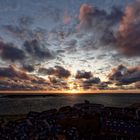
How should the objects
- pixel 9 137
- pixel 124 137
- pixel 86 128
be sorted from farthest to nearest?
pixel 86 128 → pixel 124 137 → pixel 9 137

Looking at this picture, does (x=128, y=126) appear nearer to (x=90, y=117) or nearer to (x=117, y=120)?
(x=117, y=120)

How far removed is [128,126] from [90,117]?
57.4 feet

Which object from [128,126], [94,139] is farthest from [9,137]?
[128,126]

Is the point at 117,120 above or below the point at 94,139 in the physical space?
above

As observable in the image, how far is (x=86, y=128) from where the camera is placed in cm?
5809

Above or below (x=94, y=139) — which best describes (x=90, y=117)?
above

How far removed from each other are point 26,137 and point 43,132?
9.23 feet

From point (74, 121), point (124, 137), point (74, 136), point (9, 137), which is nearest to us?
point (9, 137)

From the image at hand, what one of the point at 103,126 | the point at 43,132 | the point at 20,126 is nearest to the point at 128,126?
the point at 103,126

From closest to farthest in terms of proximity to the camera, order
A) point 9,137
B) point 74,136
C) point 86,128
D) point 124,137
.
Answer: point 9,137
point 74,136
point 124,137
point 86,128

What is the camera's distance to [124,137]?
4738 centimetres

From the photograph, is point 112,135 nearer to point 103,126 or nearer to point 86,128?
point 103,126

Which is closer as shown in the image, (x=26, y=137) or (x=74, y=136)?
(x=26, y=137)

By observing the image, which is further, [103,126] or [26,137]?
[103,126]
